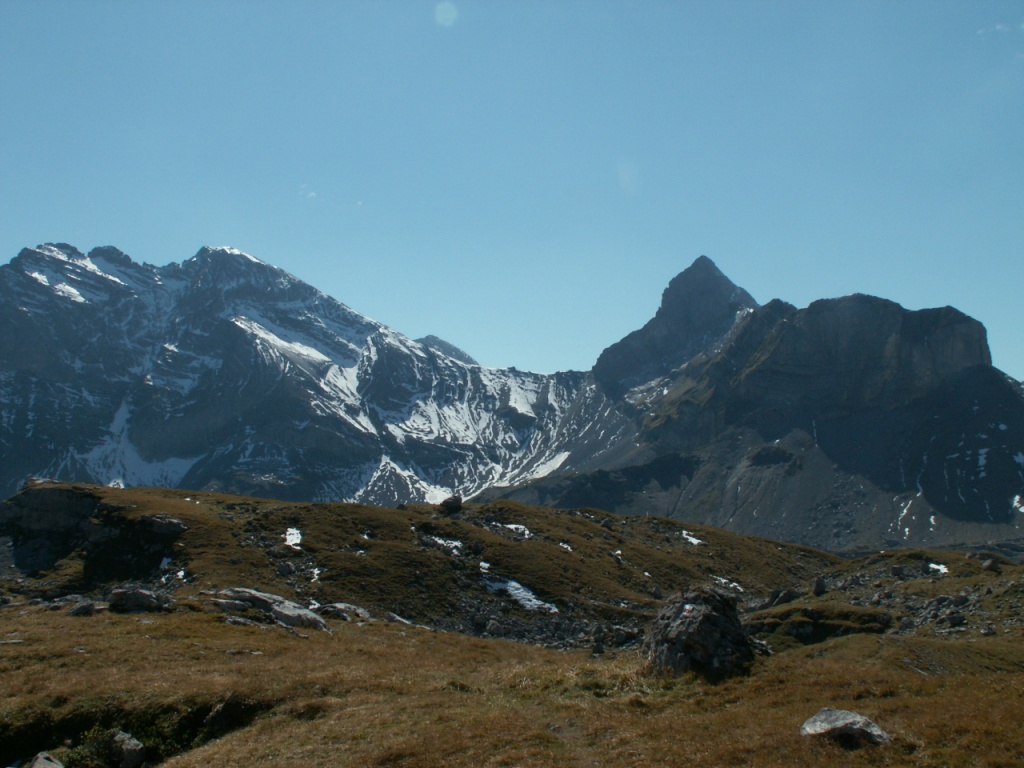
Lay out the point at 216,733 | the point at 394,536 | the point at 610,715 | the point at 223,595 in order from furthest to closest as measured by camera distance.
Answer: the point at 394,536 → the point at 223,595 → the point at 216,733 → the point at 610,715

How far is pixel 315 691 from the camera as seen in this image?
87.3 ft

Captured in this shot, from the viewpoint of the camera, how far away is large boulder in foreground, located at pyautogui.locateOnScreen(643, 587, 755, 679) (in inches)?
987

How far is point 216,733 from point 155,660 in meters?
8.59

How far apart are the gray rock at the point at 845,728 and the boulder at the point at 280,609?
32.7 meters

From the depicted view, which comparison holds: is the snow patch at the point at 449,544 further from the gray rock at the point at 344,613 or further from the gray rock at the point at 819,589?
the gray rock at the point at 819,589

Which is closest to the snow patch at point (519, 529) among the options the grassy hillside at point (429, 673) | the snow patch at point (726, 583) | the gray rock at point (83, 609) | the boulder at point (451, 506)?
the boulder at point (451, 506)

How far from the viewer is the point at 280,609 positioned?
152ft

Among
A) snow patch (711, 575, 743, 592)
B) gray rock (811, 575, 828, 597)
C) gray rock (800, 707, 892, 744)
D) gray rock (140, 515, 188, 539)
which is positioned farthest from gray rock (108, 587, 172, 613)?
snow patch (711, 575, 743, 592)

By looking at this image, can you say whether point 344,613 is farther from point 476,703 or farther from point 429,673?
point 476,703

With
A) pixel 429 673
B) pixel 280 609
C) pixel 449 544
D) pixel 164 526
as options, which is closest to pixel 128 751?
pixel 429 673

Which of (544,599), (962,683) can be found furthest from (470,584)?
(962,683)

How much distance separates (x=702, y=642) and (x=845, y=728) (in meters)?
8.11

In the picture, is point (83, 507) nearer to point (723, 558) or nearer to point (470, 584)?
point (470, 584)

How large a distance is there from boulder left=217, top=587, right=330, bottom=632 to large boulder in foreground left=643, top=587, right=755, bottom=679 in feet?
81.6
